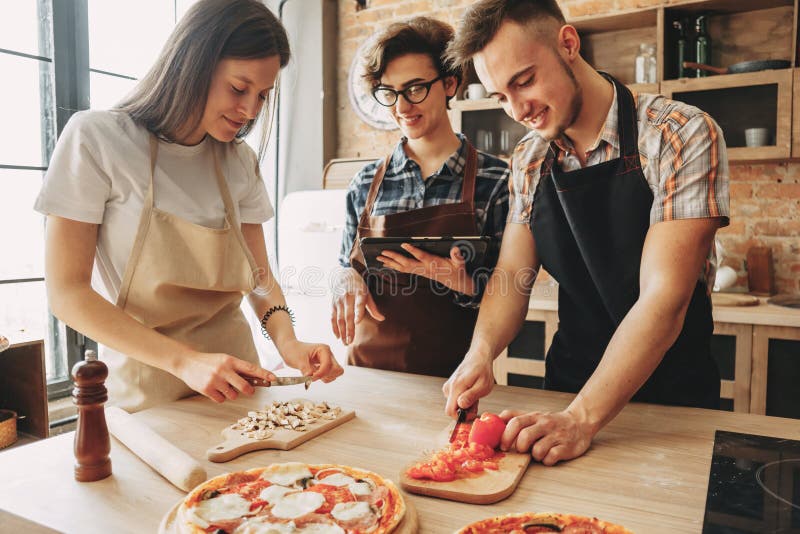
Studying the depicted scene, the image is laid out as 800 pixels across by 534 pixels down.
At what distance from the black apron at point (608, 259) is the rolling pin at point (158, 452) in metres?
1.04

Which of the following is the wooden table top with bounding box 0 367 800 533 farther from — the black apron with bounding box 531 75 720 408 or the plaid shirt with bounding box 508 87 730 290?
the plaid shirt with bounding box 508 87 730 290

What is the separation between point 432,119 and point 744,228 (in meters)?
2.35

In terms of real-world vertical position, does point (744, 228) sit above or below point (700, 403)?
above

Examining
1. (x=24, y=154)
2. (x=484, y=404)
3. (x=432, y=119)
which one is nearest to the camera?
(x=484, y=404)

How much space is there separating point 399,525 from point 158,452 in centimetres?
47

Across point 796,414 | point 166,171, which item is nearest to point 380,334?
point 166,171

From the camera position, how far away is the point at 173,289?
152cm

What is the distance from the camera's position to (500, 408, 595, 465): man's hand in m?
1.13

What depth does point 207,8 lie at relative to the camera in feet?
4.87

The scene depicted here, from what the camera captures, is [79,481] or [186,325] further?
[186,325]

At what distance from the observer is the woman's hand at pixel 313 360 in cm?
151

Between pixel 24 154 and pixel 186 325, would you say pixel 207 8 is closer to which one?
pixel 186 325

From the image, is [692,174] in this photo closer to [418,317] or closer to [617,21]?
[418,317]

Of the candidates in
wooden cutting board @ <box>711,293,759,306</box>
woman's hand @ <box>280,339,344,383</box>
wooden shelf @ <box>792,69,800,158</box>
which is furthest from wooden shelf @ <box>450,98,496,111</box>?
woman's hand @ <box>280,339,344,383</box>
